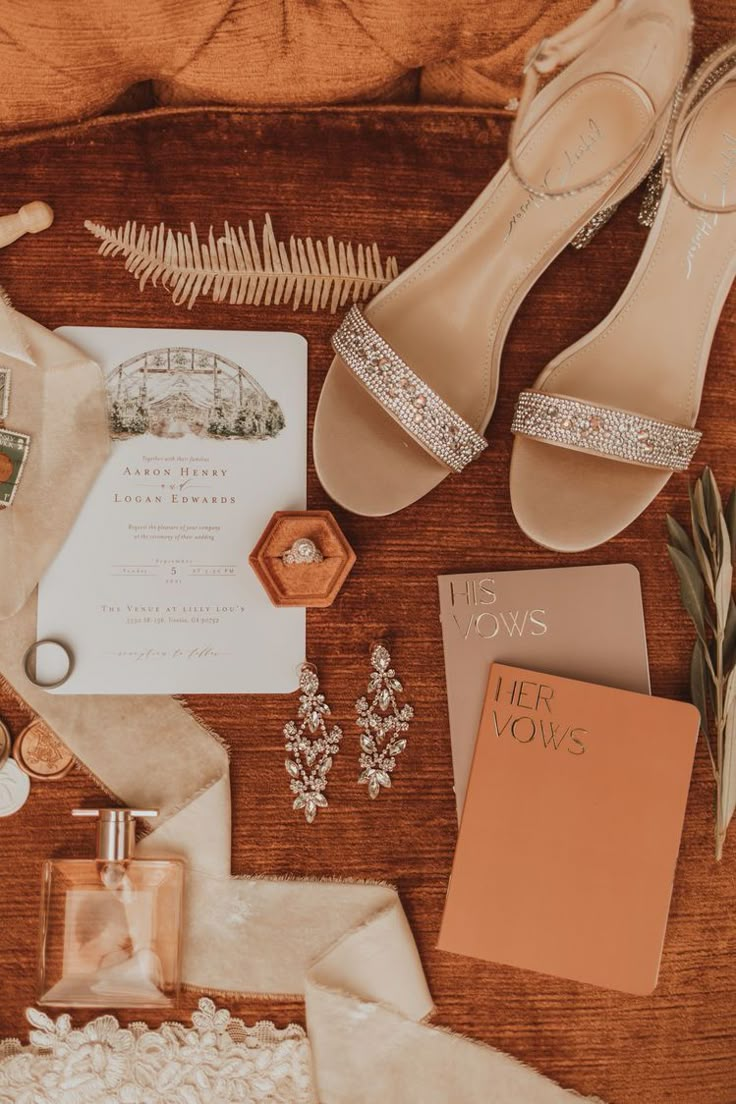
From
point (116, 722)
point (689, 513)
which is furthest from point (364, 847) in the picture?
point (689, 513)

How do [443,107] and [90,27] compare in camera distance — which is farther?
[443,107]

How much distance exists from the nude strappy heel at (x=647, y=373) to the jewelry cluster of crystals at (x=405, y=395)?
8 cm

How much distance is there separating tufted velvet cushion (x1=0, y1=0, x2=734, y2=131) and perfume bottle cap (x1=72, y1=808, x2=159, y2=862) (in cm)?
80

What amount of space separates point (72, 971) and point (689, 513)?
2.97 ft

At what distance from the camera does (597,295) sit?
3.12 feet

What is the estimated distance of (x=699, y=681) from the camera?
0.90m

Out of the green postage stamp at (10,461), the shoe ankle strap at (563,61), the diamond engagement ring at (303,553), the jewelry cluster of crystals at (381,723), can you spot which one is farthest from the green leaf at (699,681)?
the green postage stamp at (10,461)

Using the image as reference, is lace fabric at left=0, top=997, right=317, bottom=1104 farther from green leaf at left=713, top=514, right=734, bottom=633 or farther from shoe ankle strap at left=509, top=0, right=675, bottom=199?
shoe ankle strap at left=509, top=0, right=675, bottom=199

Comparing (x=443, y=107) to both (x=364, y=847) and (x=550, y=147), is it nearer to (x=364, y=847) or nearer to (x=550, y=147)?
(x=550, y=147)

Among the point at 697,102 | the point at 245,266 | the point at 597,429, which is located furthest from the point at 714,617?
the point at 245,266

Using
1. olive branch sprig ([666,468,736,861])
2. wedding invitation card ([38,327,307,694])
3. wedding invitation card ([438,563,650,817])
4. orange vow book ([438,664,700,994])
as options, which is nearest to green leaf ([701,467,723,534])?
olive branch sprig ([666,468,736,861])

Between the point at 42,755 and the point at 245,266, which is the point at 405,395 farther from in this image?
the point at 42,755

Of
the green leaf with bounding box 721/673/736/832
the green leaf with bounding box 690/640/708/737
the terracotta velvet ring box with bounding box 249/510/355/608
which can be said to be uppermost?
the terracotta velvet ring box with bounding box 249/510/355/608

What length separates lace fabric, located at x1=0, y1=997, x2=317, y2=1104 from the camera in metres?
0.86
